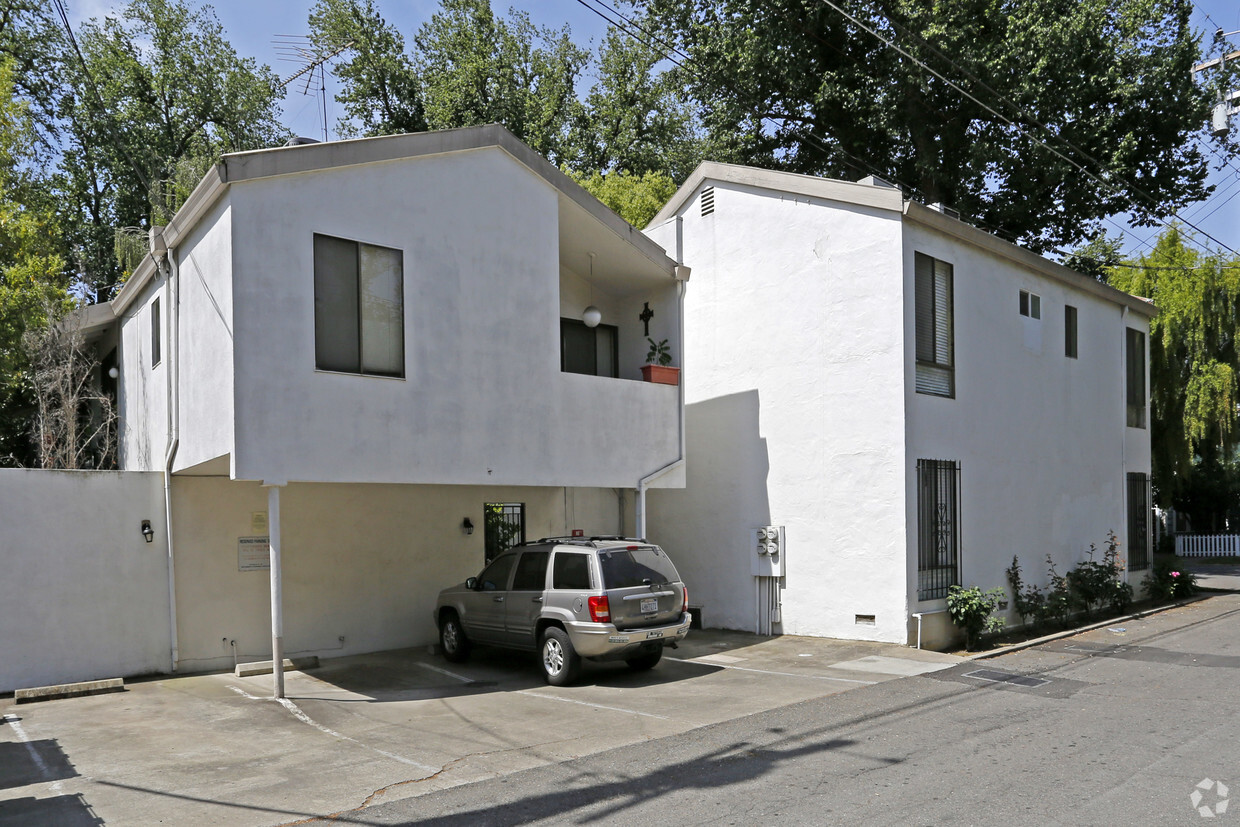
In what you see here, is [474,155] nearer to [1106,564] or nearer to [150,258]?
[150,258]

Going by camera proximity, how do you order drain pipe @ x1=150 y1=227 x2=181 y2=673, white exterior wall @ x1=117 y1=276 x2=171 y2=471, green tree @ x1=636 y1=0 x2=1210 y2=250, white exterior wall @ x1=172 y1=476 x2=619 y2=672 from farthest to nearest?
green tree @ x1=636 y1=0 x2=1210 y2=250 < white exterior wall @ x1=117 y1=276 x2=171 y2=471 < white exterior wall @ x1=172 y1=476 x2=619 y2=672 < drain pipe @ x1=150 y1=227 x2=181 y2=673

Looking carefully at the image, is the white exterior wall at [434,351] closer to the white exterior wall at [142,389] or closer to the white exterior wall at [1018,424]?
the white exterior wall at [142,389]

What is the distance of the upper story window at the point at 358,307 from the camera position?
35.7ft

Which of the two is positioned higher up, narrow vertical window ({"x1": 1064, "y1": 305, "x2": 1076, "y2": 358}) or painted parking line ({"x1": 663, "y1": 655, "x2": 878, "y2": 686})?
narrow vertical window ({"x1": 1064, "y1": 305, "x2": 1076, "y2": 358})

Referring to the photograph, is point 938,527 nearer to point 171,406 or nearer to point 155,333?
point 171,406

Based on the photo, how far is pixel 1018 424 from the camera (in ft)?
53.6

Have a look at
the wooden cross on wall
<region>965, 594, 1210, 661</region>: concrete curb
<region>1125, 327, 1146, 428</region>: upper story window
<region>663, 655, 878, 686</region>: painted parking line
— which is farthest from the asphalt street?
<region>1125, 327, 1146, 428</region>: upper story window

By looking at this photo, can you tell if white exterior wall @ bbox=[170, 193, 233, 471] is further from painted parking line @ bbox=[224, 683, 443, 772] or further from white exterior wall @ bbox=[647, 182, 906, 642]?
white exterior wall @ bbox=[647, 182, 906, 642]

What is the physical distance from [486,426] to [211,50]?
2775cm

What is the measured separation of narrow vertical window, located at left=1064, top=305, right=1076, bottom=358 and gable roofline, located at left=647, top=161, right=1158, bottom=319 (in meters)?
0.53

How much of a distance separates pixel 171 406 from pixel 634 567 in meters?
6.81

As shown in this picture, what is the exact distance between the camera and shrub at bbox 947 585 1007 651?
1358 cm

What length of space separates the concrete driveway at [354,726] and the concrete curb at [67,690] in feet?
0.65

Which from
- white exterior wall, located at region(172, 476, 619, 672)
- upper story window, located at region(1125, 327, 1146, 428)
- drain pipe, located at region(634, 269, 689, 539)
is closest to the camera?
white exterior wall, located at region(172, 476, 619, 672)
